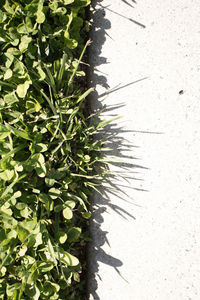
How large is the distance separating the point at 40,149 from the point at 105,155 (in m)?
0.35

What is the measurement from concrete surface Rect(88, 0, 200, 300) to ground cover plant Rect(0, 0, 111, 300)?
130 mm

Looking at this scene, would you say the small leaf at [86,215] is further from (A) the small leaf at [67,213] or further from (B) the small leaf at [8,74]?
(B) the small leaf at [8,74]

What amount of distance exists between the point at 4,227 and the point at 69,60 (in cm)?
86

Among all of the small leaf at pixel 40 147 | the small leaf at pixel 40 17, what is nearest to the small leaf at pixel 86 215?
the small leaf at pixel 40 147

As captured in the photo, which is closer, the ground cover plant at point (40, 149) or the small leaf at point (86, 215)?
the ground cover plant at point (40, 149)

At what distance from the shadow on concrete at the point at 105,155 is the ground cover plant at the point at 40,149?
8 cm

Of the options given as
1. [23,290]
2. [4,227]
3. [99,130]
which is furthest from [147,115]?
[23,290]

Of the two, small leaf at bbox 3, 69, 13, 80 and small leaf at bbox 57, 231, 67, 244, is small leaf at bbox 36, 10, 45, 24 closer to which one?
small leaf at bbox 3, 69, 13, 80

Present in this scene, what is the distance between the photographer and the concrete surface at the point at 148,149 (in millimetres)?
1418

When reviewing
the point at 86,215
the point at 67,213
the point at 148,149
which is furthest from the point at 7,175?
the point at 148,149

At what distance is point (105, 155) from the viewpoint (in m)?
1.59

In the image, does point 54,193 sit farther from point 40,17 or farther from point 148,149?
point 40,17

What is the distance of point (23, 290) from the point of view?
1.38 meters

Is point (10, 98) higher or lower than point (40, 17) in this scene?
lower
